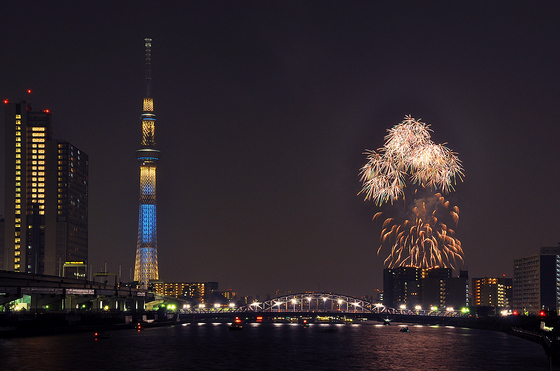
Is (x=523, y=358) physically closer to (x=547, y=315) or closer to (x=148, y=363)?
(x=148, y=363)

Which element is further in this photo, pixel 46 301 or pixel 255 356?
pixel 46 301

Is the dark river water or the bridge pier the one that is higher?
the bridge pier

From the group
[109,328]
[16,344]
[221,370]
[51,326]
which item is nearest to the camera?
[221,370]

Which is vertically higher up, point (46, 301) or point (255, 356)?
point (46, 301)

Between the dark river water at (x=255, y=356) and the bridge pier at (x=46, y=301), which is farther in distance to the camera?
the bridge pier at (x=46, y=301)

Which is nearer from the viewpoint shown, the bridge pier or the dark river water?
the dark river water

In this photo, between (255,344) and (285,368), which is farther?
(255,344)

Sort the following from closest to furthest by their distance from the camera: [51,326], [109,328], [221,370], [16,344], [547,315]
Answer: [221,370]
[16,344]
[51,326]
[547,315]
[109,328]

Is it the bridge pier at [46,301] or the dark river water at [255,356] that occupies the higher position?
the bridge pier at [46,301]

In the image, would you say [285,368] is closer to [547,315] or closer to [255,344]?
[255,344]

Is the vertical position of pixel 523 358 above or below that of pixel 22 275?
below

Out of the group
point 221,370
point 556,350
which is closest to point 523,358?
point 556,350
